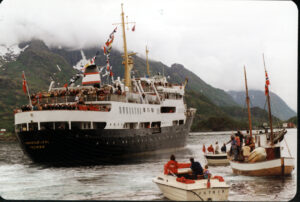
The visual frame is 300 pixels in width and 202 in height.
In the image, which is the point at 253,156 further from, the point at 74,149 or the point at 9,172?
the point at 9,172

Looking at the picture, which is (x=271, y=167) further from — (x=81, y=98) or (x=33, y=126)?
(x=33, y=126)

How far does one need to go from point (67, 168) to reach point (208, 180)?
63.6 feet

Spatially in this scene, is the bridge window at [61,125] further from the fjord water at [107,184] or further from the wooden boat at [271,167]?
the wooden boat at [271,167]

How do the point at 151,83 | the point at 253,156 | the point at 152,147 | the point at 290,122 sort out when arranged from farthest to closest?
the point at 290,122, the point at 151,83, the point at 152,147, the point at 253,156

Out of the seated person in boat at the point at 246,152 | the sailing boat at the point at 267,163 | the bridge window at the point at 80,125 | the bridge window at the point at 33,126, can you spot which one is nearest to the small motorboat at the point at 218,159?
the seated person in boat at the point at 246,152

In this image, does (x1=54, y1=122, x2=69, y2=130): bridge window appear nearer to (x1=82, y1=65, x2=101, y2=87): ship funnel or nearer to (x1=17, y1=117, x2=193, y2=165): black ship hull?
(x1=17, y1=117, x2=193, y2=165): black ship hull

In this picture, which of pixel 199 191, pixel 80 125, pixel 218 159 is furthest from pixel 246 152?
pixel 80 125

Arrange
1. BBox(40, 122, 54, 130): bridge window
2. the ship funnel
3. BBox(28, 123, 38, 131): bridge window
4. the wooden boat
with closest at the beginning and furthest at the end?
the wooden boat < BBox(40, 122, 54, 130): bridge window < BBox(28, 123, 38, 131): bridge window < the ship funnel

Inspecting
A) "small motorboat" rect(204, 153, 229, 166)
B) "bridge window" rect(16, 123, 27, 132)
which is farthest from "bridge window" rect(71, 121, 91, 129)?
"small motorboat" rect(204, 153, 229, 166)

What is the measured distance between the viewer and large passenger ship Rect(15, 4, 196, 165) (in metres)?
35.3

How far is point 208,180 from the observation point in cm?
1878

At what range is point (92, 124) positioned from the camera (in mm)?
37125

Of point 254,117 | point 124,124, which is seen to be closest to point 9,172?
point 124,124

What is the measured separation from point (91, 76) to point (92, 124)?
894 cm
